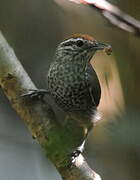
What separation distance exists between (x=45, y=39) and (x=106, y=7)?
13.6ft

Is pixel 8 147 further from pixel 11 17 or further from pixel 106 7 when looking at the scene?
pixel 106 7

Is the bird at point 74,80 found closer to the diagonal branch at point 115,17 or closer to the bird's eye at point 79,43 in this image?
the bird's eye at point 79,43

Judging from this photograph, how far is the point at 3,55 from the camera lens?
7.90 ft

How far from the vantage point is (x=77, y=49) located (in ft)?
11.0

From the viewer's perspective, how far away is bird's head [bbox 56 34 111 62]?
3202mm

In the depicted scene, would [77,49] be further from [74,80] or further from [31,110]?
[31,110]

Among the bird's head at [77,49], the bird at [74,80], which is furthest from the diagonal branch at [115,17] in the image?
the bird at [74,80]

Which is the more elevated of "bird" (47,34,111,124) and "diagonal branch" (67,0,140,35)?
"diagonal branch" (67,0,140,35)

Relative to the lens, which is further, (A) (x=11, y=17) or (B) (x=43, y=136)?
(A) (x=11, y=17)

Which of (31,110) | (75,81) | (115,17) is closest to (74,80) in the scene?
(75,81)

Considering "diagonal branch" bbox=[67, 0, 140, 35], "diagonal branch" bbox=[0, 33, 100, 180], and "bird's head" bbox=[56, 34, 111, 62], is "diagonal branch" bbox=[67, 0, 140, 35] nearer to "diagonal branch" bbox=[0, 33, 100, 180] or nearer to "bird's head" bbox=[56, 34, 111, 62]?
"diagonal branch" bbox=[0, 33, 100, 180]

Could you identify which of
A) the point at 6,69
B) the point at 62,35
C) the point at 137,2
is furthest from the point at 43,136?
the point at 62,35

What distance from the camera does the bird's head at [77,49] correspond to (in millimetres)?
3202

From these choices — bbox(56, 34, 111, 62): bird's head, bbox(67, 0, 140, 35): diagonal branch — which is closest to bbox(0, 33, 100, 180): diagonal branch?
bbox(56, 34, 111, 62): bird's head
